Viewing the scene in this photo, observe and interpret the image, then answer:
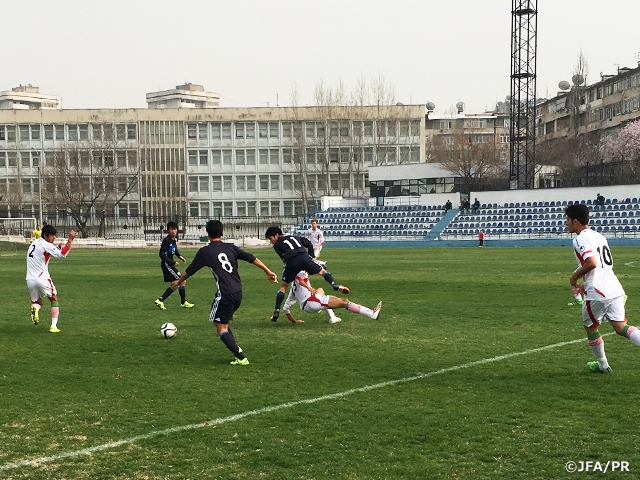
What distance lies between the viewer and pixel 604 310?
9.02m

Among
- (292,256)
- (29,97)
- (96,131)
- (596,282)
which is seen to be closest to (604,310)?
(596,282)

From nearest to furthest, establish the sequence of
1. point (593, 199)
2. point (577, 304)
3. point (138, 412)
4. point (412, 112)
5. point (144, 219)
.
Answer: point (138, 412) → point (577, 304) → point (593, 199) → point (144, 219) → point (412, 112)

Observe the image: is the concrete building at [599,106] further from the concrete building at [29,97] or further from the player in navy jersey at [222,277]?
the concrete building at [29,97]

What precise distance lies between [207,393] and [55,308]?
6.63 m

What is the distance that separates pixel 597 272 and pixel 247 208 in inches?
3354

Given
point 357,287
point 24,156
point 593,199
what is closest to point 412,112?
point 593,199

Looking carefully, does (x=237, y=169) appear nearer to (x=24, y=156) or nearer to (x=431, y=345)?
(x=24, y=156)

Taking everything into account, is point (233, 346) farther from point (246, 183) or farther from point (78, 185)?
point (246, 183)

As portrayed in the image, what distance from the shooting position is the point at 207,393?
8.88 meters

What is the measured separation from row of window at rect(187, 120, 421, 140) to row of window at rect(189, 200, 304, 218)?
812 cm

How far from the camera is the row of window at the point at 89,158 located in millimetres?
89188

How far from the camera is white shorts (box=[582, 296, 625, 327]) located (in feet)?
29.5

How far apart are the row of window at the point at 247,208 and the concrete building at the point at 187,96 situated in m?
36.3

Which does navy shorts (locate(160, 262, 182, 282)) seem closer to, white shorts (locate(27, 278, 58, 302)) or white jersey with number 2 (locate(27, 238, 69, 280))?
white shorts (locate(27, 278, 58, 302))
